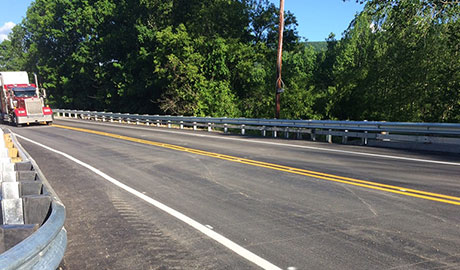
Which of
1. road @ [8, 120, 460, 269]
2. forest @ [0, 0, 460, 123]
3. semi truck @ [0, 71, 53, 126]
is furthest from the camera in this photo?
semi truck @ [0, 71, 53, 126]

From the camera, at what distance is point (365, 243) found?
423cm

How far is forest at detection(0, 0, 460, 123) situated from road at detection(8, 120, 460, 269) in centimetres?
1169

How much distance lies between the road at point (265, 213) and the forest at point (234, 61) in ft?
38.3

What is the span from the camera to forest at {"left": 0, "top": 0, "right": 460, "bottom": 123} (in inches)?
791

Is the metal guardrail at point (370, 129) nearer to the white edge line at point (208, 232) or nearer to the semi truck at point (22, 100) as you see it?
the white edge line at point (208, 232)

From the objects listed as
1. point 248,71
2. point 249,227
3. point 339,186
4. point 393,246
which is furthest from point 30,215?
point 248,71

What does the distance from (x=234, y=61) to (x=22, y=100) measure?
65.9ft

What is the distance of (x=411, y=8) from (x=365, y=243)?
15.8m

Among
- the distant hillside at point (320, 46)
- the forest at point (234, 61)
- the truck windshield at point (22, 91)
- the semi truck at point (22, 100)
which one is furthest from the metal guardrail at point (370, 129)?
the distant hillside at point (320, 46)

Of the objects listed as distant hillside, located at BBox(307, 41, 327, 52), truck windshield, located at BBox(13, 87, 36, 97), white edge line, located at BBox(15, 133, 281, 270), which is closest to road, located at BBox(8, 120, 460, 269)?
white edge line, located at BBox(15, 133, 281, 270)

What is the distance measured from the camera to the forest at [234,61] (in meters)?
20.1

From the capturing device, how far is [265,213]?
Result: 5473mm

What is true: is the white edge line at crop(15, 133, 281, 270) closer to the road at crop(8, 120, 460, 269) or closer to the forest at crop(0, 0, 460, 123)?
the road at crop(8, 120, 460, 269)

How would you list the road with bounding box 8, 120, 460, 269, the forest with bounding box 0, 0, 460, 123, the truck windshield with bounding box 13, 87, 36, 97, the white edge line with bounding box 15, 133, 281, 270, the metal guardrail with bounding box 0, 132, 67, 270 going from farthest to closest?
the truck windshield with bounding box 13, 87, 36, 97
the forest with bounding box 0, 0, 460, 123
the road with bounding box 8, 120, 460, 269
the white edge line with bounding box 15, 133, 281, 270
the metal guardrail with bounding box 0, 132, 67, 270
